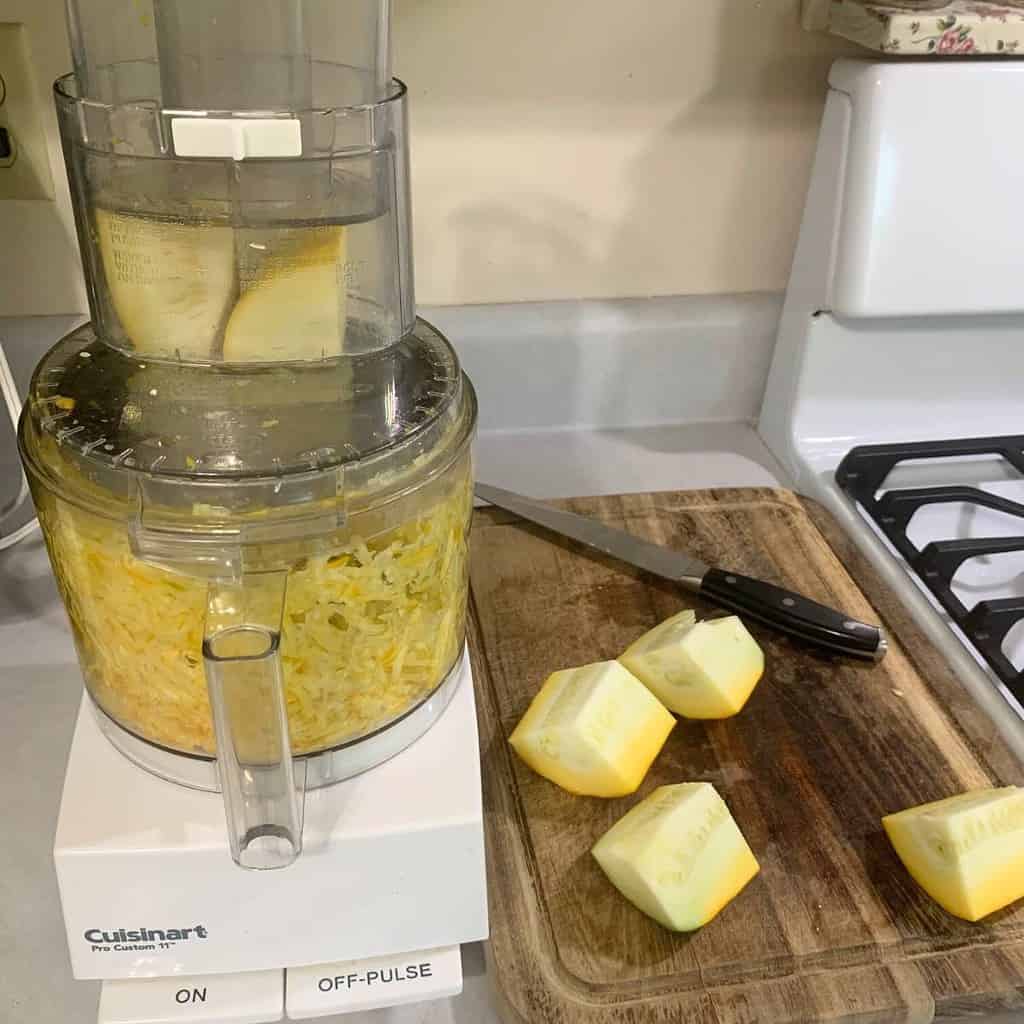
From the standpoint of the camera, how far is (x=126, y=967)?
43 cm

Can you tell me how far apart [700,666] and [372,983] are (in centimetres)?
24

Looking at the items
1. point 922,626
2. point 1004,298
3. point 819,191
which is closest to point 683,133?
point 819,191

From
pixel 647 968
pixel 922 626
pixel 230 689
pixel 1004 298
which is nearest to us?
pixel 230 689

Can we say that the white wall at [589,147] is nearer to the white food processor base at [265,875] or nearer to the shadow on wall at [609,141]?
the shadow on wall at [609,141]

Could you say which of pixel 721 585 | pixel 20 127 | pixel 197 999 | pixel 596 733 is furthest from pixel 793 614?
pixel 20 127

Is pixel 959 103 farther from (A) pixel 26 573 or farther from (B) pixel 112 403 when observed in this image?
(A) pixel 26 573

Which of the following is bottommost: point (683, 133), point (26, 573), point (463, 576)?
point (26, 573)

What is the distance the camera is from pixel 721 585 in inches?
26.0

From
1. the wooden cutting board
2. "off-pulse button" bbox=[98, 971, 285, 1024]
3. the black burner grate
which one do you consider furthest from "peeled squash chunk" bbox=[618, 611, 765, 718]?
"off-pulse button" bbox=[98, 971, 285, 1024]

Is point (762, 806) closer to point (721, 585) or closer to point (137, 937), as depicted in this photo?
point (721, 585)

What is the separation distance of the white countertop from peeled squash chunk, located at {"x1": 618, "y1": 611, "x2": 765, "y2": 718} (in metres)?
0.18

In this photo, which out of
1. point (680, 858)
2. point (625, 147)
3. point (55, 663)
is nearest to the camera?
point (680, 858)

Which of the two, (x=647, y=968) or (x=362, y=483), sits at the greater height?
(x=362, y=483)

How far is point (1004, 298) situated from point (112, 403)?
0.64m
